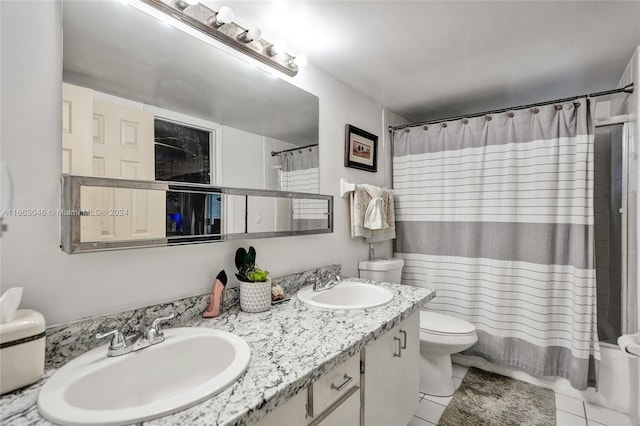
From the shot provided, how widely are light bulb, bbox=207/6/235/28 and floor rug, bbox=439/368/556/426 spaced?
2.29 meters

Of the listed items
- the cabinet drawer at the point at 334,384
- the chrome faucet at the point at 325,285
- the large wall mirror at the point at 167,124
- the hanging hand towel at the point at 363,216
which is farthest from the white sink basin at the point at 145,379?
the hanging hand towel at the point at 363,216

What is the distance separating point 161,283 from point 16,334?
456 millimetres

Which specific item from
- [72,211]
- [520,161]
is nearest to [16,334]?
[72,211]

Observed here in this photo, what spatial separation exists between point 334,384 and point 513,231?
1.80m

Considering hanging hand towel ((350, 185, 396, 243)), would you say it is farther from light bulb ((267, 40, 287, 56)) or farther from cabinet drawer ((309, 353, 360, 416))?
cabinet drawer ((309, 353, 360, 416))

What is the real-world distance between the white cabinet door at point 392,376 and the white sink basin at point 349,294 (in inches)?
7.8

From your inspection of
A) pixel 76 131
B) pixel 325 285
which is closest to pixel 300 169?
pixel 325 285

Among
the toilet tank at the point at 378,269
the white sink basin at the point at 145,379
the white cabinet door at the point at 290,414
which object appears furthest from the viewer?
the toilet tank at the point at 378,269

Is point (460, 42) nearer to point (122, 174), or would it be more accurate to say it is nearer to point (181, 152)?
point (181, 152)

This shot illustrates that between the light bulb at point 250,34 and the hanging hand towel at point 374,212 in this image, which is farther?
the hanging hand towel at point 374,212

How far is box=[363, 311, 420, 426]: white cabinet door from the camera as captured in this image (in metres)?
1.24

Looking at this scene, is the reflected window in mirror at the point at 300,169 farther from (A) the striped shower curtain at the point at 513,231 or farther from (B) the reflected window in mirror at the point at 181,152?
(A) the striped shower curtain at the point at 513,231

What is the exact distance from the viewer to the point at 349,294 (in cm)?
179

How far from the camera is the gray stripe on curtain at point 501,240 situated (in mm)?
1968
